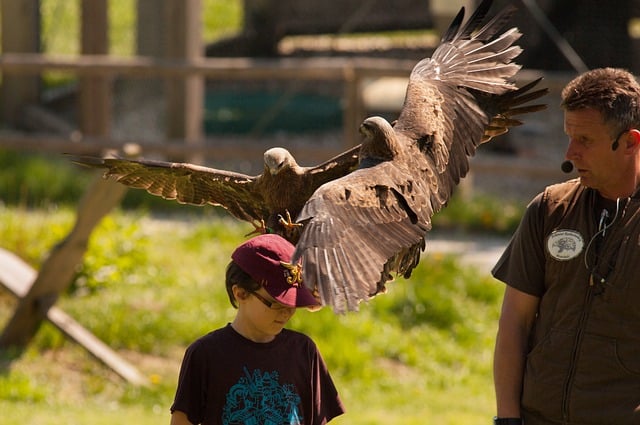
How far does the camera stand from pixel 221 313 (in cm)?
852

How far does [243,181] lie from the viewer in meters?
4.27

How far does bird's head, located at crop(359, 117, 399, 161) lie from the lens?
4078 mm

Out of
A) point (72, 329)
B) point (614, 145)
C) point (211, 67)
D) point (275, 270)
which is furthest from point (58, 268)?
point (614, 145)

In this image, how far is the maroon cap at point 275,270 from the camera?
132 inches

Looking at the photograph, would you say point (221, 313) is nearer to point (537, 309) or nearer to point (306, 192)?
point (306, 192)

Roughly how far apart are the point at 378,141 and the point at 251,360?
1.06 meters

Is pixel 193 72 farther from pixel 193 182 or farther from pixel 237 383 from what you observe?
pixel 237 383

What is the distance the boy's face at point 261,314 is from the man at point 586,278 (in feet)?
2.74

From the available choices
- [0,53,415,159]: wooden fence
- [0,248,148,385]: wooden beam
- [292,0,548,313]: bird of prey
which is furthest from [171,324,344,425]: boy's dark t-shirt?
[0,53,415,159]: wooden fence

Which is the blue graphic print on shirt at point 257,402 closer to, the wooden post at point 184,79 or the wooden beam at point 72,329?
the wooden beam at point 72,329

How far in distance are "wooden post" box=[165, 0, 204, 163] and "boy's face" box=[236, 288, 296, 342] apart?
851 cm

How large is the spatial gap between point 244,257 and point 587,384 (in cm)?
116

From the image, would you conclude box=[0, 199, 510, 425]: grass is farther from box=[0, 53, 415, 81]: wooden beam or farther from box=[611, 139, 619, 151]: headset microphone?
box=[611, 139, 619, 151]: headset microphone

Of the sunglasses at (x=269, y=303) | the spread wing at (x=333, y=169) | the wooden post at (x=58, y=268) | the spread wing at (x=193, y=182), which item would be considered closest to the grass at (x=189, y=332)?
the wooden post at (x=58, y=268)
